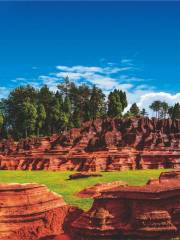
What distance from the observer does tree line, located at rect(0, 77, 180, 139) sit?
95.2 meters

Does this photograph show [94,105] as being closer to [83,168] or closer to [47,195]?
[83,168]

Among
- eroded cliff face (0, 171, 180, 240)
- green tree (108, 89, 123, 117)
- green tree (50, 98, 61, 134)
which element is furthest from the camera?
green tree (108, 89, 123, 117)

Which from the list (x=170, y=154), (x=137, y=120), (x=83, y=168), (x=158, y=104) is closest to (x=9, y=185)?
(x=83, y=168)

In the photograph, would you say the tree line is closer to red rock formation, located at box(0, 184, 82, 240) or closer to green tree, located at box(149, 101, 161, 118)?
green tree, located at box(149, 101, 161, 118)

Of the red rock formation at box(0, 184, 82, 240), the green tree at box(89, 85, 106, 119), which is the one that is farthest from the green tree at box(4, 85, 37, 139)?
the red rock formation at box(0, 184, 82, 240)

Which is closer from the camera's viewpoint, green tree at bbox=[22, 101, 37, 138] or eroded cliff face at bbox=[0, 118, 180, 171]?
eroded cliff face at bbox=[0, 118, 180, 171]

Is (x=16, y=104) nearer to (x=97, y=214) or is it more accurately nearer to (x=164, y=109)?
(x=164, y=109)

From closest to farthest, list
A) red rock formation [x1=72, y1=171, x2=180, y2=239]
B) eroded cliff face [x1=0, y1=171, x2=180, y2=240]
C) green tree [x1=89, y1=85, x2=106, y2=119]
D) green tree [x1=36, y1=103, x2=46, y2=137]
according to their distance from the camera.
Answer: red rock formation [x1=72, y1=171, x2=180, y2=239], eroded cliff face [x1=0, y1=171, x2=180, y2=240], green tree [x1=36, y1=103, x2=46, y2=137], green tree [x1=89, y1=85, x2=106, y2=119]

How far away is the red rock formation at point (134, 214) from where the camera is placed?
17.0 m

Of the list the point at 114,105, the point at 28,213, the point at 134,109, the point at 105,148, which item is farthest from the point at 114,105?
the point at 28,213

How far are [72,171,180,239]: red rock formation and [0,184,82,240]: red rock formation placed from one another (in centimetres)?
194

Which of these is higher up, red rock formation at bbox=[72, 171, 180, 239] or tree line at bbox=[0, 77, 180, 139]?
Answer: tree line at bbox=[0, 77, 180, 139]

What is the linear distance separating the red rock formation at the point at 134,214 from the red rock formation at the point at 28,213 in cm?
194

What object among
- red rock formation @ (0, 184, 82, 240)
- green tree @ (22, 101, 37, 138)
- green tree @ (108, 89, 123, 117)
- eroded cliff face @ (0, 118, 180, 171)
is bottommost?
red rock formation @ (0, 184, 82, 240)
